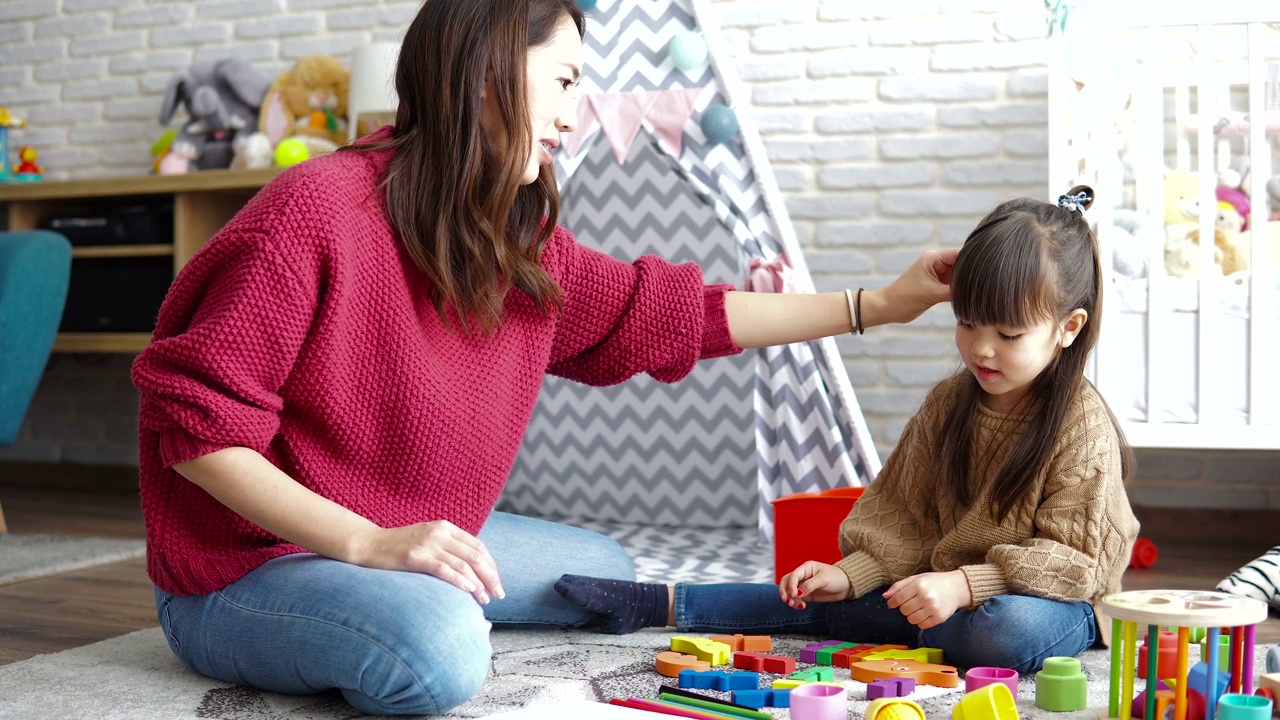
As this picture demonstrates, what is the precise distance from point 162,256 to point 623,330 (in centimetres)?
190

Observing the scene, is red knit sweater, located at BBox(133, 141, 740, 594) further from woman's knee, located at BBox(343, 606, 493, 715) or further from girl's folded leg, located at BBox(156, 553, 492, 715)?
woman's knee, located at BBox(343, 606, 493, 715)

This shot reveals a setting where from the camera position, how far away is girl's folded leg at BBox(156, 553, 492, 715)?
116 centimetres

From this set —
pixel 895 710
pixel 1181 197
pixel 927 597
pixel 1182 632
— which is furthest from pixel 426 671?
pixel 1181 197

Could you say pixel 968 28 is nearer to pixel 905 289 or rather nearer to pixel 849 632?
pixel 905 289

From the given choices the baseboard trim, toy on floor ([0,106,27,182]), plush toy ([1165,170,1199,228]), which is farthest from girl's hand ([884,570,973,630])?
toy on floor ([0,106,27,182])

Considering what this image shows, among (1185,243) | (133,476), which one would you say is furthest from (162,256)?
(1185,243)

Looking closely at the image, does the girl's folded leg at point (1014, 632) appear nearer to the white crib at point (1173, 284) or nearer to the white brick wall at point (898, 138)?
the white crib at point (1173, 284)

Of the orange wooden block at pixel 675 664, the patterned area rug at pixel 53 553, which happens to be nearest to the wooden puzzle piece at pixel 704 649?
the orange wooden block at pixel 675 664

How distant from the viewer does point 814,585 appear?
1.46 meters

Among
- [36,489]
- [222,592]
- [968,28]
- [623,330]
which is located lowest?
[36,489]

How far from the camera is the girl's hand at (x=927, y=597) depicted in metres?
1.32

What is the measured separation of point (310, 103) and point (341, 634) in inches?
82.5

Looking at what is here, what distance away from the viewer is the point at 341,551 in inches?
47.2

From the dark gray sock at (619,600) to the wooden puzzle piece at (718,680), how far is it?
0.89ft
